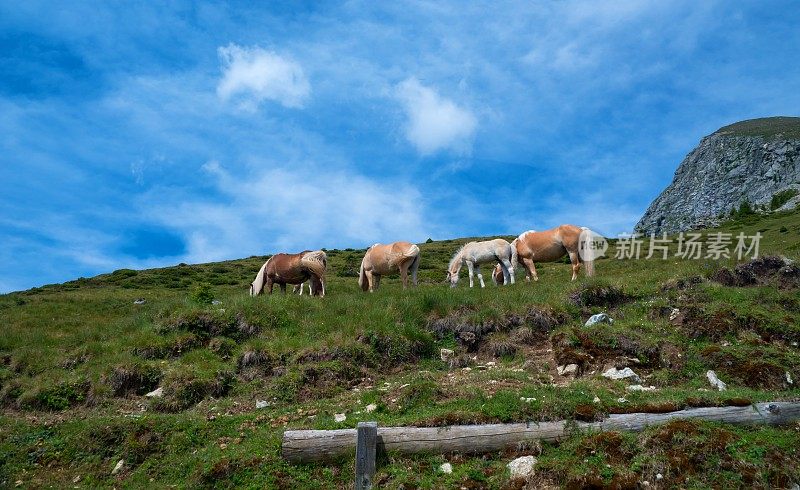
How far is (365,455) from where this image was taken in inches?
373

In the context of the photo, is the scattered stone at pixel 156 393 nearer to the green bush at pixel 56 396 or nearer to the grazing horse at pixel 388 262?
the green bush at pixel 56 396

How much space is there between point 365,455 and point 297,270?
565 inches

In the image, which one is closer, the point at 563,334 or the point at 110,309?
the point at 563,334

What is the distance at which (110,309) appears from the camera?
88.8ft

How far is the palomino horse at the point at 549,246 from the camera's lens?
23406mm

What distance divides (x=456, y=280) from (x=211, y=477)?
16.4 m

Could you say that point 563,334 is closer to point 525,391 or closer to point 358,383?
point 525,391

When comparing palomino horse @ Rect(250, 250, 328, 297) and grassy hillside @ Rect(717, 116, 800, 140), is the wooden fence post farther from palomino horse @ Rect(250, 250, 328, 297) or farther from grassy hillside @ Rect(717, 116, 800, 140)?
grassy hillside @ Rect(717, 116, 800, 140)

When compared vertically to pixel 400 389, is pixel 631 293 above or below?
above

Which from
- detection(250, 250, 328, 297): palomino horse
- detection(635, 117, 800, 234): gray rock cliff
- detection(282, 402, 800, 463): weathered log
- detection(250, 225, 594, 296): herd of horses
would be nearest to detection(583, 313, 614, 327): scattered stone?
detection(282, 402, 800, 463): weathered log

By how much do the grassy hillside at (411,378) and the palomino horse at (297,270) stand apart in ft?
11.6

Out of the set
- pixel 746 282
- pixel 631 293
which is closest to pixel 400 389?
pixel 631 293

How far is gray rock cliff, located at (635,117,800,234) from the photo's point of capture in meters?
156

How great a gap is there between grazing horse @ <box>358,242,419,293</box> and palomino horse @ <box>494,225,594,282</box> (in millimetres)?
4483
